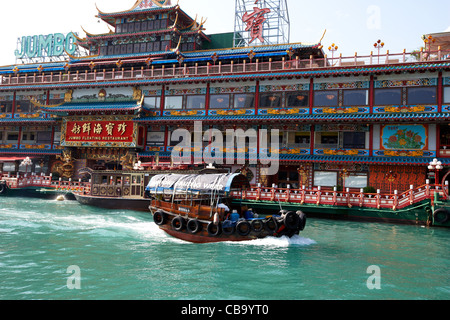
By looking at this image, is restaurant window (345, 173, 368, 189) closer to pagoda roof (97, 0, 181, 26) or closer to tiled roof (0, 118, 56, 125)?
pagoda roof (97, 0, 181, 26)

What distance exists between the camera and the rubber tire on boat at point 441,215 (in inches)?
755

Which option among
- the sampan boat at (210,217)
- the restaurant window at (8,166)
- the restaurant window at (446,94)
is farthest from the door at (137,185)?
the restaurant window at (446,94)

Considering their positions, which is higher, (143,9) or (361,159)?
(143,9)

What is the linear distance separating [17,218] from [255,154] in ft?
54.0

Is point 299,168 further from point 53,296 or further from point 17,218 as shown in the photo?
point 53,296

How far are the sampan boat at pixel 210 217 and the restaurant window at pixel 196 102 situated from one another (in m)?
14.2

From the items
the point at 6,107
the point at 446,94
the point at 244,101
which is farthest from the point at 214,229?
the point at 6,107

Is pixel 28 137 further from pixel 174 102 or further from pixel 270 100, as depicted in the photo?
pixel 270 100

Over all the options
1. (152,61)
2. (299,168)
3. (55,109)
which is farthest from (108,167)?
(299,168)

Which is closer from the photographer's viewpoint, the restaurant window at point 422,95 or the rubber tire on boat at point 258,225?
the rubber tire on boat at point 258,225

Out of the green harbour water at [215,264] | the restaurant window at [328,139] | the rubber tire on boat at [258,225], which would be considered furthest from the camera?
the restaurant window at [328,139]

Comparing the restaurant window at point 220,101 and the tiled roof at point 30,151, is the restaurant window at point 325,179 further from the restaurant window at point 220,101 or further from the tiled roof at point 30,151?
the tiled roof at point 30,151

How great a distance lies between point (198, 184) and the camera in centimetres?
1611

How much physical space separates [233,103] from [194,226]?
16.5 m
